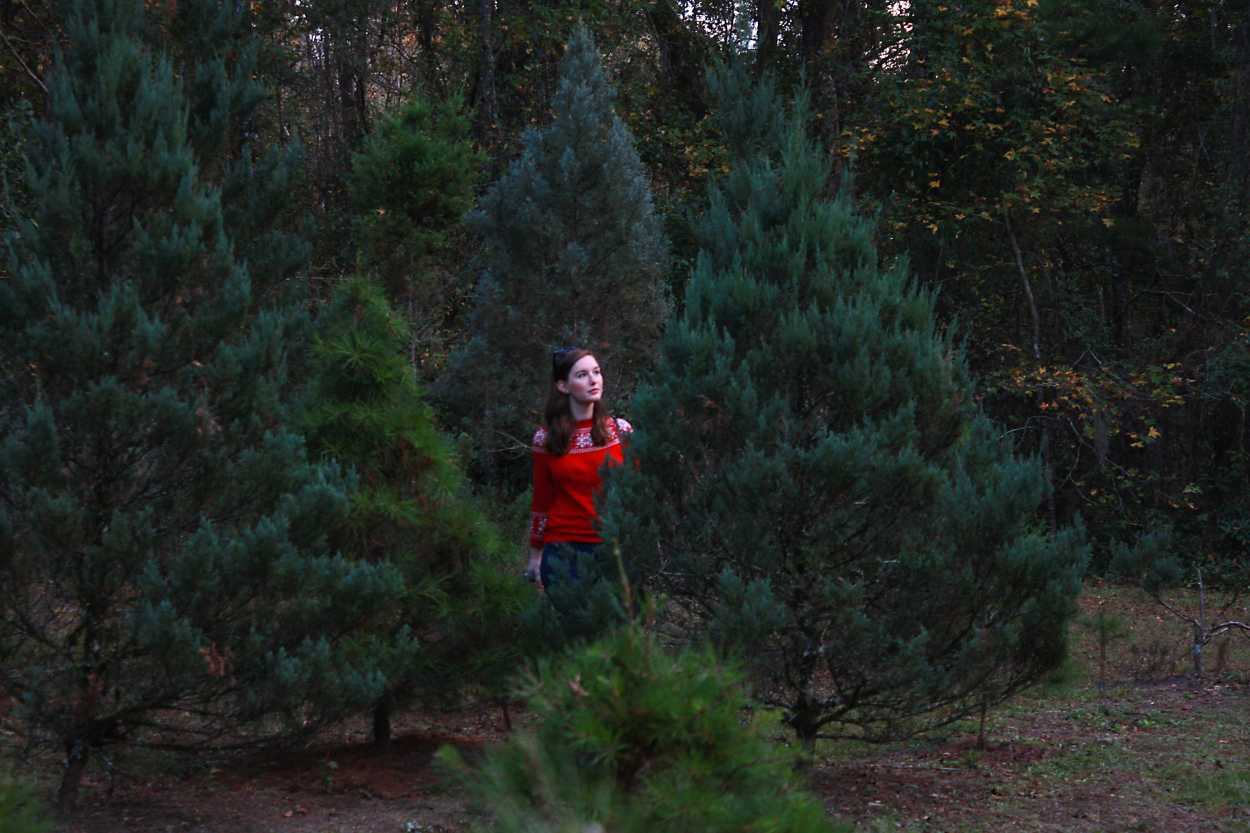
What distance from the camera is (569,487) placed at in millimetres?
6180

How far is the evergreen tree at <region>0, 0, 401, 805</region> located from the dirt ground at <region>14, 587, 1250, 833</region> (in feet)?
1.84

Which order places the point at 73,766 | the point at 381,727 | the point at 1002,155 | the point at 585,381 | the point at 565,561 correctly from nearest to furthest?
the point at 73,766
the point at 565,561
the point at 585,381
the point at 381,727
the point at 1002,155

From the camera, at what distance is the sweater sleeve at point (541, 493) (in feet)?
20.4

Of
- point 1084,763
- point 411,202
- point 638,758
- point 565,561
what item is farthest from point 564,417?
point 411,202

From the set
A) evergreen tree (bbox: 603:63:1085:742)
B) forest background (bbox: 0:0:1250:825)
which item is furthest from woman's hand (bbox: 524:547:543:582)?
forest background (bbox: 0:0:1250:825)

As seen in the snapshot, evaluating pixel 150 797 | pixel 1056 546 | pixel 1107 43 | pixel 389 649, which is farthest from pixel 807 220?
pixel 1107 43

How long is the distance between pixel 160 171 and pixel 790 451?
2.65 metres

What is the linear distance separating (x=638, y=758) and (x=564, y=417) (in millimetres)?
3316

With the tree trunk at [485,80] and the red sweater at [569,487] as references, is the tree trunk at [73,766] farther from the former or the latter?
the tree trunk at [485,80]

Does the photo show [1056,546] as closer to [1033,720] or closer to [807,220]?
[807,220]

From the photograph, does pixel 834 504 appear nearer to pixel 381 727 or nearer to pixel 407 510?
pixel 407 510

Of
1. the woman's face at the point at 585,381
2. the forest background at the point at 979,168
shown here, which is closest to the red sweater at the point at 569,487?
the woman's face at the point at 585,381

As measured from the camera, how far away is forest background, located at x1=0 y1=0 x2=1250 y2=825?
56.6ft

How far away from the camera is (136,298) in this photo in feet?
16.0
